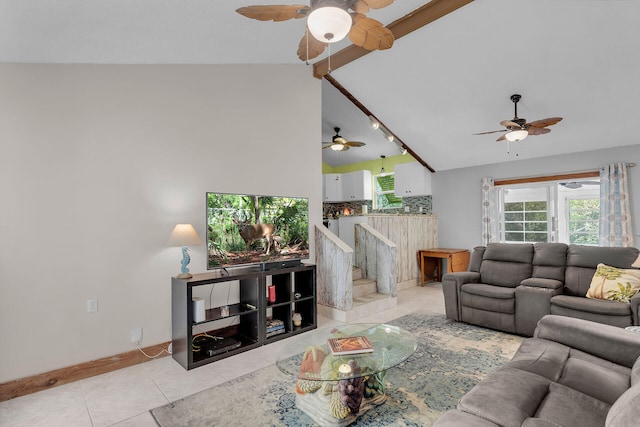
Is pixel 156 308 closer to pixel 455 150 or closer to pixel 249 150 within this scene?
pixel 249 150

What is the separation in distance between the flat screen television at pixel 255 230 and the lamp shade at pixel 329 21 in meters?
2.00

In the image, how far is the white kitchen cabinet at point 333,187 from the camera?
319 inches

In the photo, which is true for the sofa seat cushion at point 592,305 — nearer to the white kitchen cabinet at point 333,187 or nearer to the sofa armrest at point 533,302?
the sofa armrest at point 533,302

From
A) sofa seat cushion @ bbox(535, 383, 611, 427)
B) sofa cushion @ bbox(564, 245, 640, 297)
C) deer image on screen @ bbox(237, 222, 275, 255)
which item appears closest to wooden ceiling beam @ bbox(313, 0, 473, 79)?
deer image on screen @ bbox(237, 222, 275, 255)

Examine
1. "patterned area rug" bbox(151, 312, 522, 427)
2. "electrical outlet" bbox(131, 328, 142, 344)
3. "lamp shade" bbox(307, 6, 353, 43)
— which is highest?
"lamp shade" bbox(307, 6, 353, 43)

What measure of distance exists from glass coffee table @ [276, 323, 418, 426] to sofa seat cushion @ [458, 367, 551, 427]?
1.80ft

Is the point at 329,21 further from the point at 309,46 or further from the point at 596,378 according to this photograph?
the point at 596,378

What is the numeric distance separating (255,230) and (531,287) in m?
2.99

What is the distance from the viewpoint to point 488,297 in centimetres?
363

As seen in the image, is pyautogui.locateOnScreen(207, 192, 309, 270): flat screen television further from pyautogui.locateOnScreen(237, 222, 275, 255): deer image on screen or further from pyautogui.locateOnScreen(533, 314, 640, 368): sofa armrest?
pyautogui.locateOnScreen(533, 314, 640, 368): sofa armrest

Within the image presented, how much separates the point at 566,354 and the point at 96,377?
337 centimetres

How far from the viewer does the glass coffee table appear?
1.88 metres

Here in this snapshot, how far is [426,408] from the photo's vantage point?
6.92 feet

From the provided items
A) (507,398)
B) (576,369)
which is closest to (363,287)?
(576,369)
